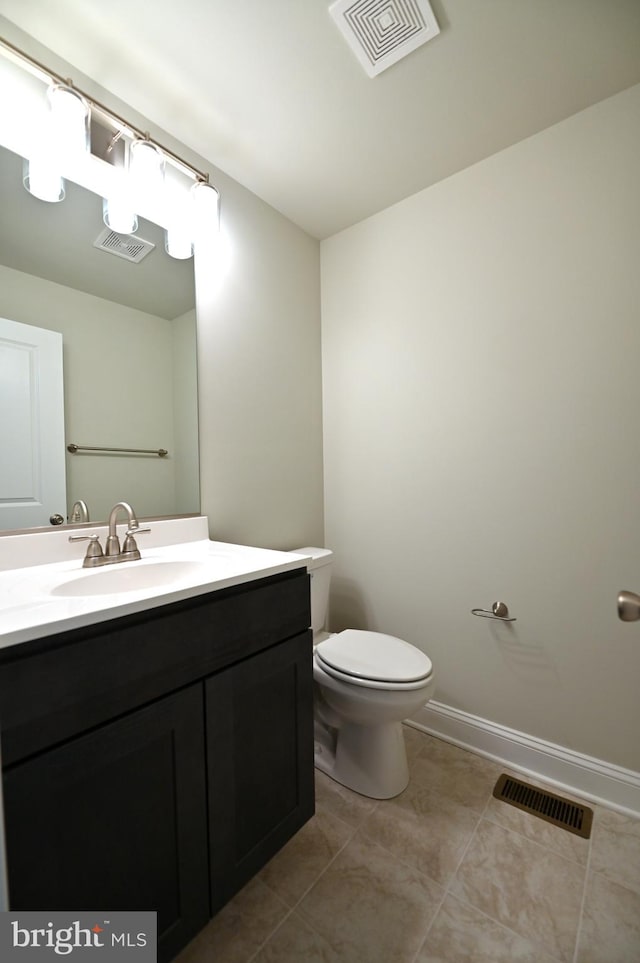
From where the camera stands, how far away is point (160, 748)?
2.43ft

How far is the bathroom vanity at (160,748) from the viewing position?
0.59 meters

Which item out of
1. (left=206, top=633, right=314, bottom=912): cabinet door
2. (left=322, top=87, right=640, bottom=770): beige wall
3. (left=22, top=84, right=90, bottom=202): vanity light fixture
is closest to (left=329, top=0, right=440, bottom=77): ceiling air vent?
(left=322, top=87, right=640, bottom=770): beige wall

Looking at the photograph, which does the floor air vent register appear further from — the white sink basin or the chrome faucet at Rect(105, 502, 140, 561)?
the chrome faucet at Rect(105, 502, 140, 561)

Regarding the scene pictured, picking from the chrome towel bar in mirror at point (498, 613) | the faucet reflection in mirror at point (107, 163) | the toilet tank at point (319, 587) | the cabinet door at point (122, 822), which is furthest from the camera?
the toilet tank at point (319, 587)

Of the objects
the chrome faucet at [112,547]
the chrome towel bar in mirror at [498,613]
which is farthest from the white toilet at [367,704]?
the chrome faucet at [112,547]

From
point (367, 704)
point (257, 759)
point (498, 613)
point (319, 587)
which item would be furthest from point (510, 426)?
point (257, 759)

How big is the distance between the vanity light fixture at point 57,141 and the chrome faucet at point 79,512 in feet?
2.92

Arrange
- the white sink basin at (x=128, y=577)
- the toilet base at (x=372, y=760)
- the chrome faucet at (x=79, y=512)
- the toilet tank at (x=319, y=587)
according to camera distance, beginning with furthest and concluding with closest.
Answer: the toilet tank at (x=319, y=587), the toilet base at (x=372, y=760), the chrome faucet at (x=79, y=512), the white sink basin at (x=128, y=577)

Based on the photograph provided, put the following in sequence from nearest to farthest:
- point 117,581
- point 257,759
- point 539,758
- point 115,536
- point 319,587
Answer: point 257,759
point 117,581
point 115,536
point 539,758
point 319,587

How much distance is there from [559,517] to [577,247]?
0.92 m

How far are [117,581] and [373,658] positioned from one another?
34.0 inches

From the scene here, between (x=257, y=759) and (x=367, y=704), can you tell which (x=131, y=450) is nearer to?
(x=257, y=759)

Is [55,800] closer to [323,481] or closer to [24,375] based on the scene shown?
[24,375]

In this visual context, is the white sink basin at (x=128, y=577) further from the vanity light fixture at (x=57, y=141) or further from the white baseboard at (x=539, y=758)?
the white baseboard at (x=539, y=758)
